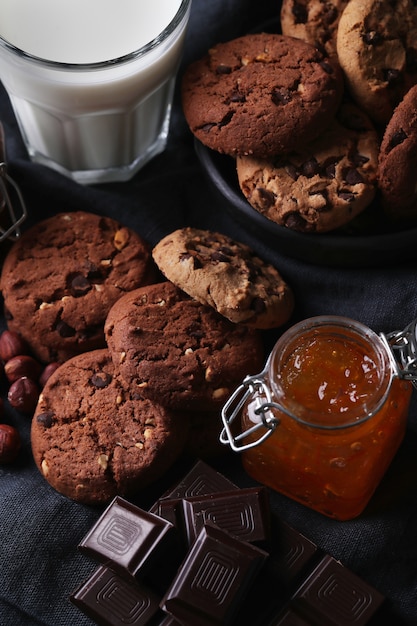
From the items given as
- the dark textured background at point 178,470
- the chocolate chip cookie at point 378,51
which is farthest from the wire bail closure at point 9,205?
the chocolate chip cookie at point 378,51

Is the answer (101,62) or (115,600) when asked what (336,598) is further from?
(101,62)

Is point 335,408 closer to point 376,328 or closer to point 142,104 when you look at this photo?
point 376,328

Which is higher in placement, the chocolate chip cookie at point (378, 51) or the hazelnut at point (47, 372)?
the chocolate chip cookie at point (378, 51)

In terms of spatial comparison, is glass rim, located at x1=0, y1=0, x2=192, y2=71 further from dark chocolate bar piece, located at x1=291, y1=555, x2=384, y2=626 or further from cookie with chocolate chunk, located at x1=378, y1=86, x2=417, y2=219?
dark chocolate bar piece, located at x1=291, y1=555, x2=384, y2=626

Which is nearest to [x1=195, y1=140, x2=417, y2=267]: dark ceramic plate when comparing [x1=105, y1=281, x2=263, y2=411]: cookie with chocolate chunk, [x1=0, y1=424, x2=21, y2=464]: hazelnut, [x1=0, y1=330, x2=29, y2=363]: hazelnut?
[x1=105, y1=281, x2=263, y2=411]: cookie with chocolate chunk

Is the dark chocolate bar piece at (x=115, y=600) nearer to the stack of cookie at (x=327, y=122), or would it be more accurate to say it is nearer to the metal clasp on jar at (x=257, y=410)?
the metal clasp on jar at (x=257, y=410)

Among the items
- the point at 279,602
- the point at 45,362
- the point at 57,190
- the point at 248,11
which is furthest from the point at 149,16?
the point at 279,602
